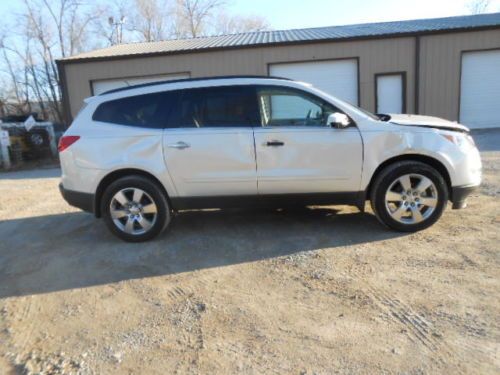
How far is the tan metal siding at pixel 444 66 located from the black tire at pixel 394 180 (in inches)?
457

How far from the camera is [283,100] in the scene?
4617 mm

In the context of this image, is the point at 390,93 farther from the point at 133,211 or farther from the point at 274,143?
the point at 133,211

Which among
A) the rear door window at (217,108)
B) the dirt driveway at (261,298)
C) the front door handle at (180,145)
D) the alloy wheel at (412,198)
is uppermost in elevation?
the rear door window at (217,108)

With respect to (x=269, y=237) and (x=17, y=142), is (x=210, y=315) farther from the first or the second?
(x=17, y=142)

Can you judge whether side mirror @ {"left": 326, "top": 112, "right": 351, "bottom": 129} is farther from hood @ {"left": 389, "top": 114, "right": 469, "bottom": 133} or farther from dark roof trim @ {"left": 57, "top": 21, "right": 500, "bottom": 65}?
dark roof trim @ {"left": 57, "top": 21, "right": 500, "bottom": 65}

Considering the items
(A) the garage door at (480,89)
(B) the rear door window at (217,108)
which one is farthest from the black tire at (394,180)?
(A) the garage door at (480,89)

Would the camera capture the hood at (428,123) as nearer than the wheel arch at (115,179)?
Yes

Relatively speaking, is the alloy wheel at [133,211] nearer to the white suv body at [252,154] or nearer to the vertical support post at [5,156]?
the white suv body at [252,154]

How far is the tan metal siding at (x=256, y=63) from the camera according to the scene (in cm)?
1450

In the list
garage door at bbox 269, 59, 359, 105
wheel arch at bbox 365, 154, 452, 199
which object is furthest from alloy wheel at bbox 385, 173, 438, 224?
garage door at bbox 269, 59, 359, 105

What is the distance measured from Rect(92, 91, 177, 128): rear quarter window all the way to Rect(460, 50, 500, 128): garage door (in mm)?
13715

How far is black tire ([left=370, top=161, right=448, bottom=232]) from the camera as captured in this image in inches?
176

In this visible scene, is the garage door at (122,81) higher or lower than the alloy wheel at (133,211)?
higher

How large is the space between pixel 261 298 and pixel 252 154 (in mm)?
1781
